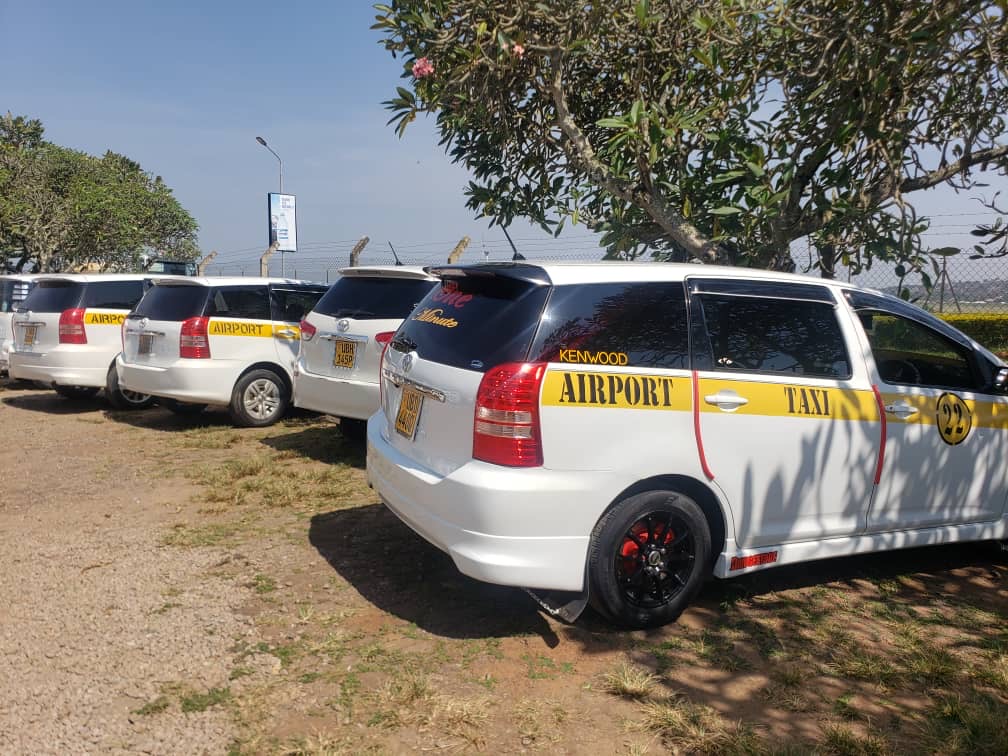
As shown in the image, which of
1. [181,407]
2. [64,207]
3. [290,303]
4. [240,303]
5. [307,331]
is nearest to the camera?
[307,331]

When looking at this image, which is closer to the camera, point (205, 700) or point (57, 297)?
point (205, 700)

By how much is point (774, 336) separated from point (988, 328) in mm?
13761

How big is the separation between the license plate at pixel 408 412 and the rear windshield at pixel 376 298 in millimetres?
2573

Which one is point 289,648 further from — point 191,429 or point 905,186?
point 905,186

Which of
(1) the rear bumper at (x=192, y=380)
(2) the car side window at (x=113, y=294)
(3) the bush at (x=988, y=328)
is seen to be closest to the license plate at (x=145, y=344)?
(1) the rear bumper at (x=192, y=380)

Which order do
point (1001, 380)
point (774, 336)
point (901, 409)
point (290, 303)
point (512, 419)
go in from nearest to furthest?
point (512, 419)
point (774, 336)
point (901, 409)
point (1001, 380)
point (290, 303)

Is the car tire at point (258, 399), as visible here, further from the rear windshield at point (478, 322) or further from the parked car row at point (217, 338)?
the rear windshield at point (478, 322)

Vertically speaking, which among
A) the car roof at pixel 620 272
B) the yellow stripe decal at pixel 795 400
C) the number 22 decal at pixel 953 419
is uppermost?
the car roof at pixel 620 272

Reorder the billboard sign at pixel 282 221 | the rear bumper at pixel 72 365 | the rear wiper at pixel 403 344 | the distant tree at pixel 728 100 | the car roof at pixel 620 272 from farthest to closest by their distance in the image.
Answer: the billboard sign at pixel 282 221 < the rear bumper at pixel 72 365 < the distant tree at pixel 728 100 < the rear wiper at pixel 403 344 < the car roof at pixel 620 272

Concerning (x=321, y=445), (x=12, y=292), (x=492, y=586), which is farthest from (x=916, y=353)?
(x=12, y=292)

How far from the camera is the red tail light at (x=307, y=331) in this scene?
6.74 meters

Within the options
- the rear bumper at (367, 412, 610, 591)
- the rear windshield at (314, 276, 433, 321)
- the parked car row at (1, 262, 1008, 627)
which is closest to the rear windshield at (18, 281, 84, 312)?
the rear windshield at (314, 276, 433, 321)

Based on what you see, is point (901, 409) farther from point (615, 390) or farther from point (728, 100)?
point (728, 100)

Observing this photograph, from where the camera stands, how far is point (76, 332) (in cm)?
919
